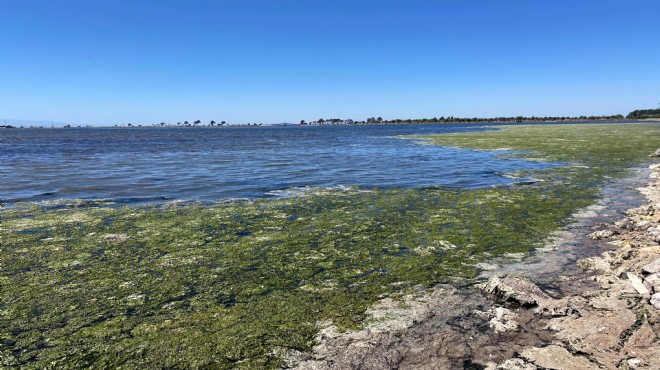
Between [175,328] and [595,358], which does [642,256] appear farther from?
[175,328]

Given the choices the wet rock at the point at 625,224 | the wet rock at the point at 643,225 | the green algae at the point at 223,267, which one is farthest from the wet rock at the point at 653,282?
the wet rock at the point at 625,224

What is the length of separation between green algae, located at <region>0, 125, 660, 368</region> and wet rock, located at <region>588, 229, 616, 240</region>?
0.92 meters

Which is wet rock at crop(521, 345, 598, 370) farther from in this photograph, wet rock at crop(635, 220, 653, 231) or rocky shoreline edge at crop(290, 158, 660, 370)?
wet rock at crop(635, 220, 653, 231)

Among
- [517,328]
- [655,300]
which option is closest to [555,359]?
[517,328]

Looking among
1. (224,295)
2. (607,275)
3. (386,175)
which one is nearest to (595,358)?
(607,275)

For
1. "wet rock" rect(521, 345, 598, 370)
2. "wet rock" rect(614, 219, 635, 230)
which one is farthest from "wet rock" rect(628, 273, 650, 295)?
"wet rock" rect(614, 219, 635, 230)

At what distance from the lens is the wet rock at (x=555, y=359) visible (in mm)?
4200

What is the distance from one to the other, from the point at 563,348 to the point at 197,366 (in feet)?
13.8

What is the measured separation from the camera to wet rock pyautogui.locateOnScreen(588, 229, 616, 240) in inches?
346

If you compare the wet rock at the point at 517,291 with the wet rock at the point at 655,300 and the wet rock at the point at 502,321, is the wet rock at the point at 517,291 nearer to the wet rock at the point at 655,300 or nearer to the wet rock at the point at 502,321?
the wet rock at the point at 502,321

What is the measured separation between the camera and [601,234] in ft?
29.1

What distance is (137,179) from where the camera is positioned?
63.0 feet

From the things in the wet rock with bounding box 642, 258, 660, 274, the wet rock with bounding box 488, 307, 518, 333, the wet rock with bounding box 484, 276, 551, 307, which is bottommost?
the wet rock with bounding box 488, 307, 518, 333

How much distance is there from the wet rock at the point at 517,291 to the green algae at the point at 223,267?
856 mm
